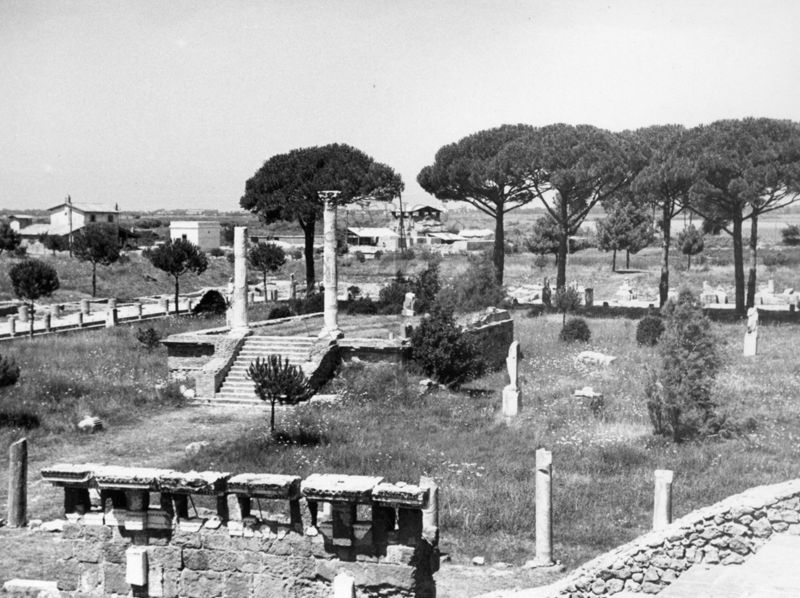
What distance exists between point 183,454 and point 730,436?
11.0 metres

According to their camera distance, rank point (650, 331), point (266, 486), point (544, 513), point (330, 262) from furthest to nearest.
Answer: point (650, 331)
point (330, 262)
point (544, 513)
point (266, 486)

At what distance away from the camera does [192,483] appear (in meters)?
9.18

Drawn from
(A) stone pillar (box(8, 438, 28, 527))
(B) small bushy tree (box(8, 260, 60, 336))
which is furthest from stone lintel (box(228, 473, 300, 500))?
(B) small bushy tree (box(8, 260, 60, 336))

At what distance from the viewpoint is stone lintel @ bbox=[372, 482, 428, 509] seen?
8555 mm

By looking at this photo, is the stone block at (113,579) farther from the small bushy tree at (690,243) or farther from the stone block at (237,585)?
the small bushy tree at (690,243)

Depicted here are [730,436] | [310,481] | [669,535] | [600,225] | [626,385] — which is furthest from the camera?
[600,225]

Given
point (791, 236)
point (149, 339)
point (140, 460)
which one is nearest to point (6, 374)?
point (140, 460)

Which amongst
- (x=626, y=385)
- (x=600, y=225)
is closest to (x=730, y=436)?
(x=626, y=385)

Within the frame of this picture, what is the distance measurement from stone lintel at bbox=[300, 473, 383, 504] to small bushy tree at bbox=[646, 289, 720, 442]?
10940 mm

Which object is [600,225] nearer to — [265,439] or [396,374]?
[396,374]

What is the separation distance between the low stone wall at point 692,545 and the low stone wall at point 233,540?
2.04m

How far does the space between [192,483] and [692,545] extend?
579cm

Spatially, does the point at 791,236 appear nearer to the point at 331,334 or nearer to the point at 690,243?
the point at 690,243

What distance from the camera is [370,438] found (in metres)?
19.3
